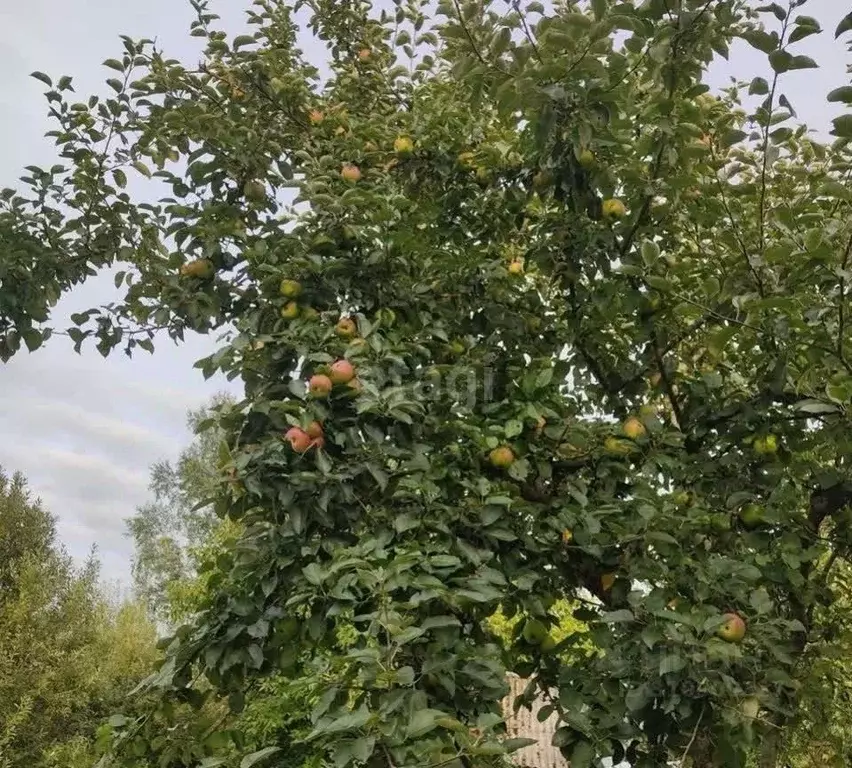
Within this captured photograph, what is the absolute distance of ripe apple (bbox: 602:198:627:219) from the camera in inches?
89.0

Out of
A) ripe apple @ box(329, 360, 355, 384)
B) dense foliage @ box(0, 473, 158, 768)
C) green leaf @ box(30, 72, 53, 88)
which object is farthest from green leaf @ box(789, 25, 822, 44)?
dense foliage @ box(0, 473, 158, 768)

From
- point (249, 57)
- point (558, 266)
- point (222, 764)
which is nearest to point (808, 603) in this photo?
point (558, 266)

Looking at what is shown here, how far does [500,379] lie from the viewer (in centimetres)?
247

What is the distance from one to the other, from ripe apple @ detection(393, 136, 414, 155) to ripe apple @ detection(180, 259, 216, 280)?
80 cm

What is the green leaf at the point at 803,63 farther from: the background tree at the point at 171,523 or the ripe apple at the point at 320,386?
the background tree at the point at 171,523

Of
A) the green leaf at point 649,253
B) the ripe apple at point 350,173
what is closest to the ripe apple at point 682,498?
the green leaf at point 649,253

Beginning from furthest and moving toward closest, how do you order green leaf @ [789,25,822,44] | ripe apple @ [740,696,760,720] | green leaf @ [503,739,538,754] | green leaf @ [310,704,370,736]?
ripe apple @ [740,696,760,720] → green leaf @ [789,25,822,44] → green leaf @ [503,739,538,754] → green leaf @ [310,704,370,736]

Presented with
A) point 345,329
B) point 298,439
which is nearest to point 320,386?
point 298,439

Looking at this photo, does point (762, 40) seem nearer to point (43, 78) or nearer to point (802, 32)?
point (802, 32)

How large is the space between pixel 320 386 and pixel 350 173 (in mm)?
960

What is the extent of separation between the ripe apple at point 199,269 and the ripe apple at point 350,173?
1.78ft

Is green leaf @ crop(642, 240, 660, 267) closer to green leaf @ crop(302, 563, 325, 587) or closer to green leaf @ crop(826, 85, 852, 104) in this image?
green leaf @ crop(826, 85, 852, 104)

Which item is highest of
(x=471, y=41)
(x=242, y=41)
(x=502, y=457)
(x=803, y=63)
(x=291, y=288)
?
Answer: (x=242, y=41)

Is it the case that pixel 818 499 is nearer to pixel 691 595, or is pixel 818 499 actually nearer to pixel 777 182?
pixel 691 595
